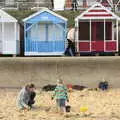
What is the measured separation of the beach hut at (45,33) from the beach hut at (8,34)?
21.1 inches

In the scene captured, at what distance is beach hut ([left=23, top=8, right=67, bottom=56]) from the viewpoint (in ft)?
98.1

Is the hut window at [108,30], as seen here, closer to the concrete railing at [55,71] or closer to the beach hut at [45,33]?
the beach hut at [45,33]

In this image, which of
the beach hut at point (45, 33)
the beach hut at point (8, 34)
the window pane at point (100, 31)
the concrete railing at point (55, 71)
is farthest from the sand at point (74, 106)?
the window pane at point (100, 31)

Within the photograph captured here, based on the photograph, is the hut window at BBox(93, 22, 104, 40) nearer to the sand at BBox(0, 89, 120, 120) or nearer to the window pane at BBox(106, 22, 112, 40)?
the window pane at BBox(106, 22, 112, 40)

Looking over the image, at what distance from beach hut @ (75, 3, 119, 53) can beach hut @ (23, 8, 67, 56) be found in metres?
0.91

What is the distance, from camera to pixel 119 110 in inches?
734

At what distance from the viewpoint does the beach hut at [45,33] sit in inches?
1177

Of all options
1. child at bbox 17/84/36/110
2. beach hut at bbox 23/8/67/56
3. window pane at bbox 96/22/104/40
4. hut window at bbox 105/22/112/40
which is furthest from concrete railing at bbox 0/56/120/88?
child at bbox 17/84/36/110

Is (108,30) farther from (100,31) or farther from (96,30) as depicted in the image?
(96,30)

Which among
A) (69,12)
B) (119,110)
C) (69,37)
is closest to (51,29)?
(69,37)

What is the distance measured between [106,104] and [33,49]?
34.3 ft

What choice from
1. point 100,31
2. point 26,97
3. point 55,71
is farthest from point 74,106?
point 100,31

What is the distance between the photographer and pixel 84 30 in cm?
3089

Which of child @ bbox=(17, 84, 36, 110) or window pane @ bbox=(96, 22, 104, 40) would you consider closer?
child @ bbox=(17, 84, 36, 110)
